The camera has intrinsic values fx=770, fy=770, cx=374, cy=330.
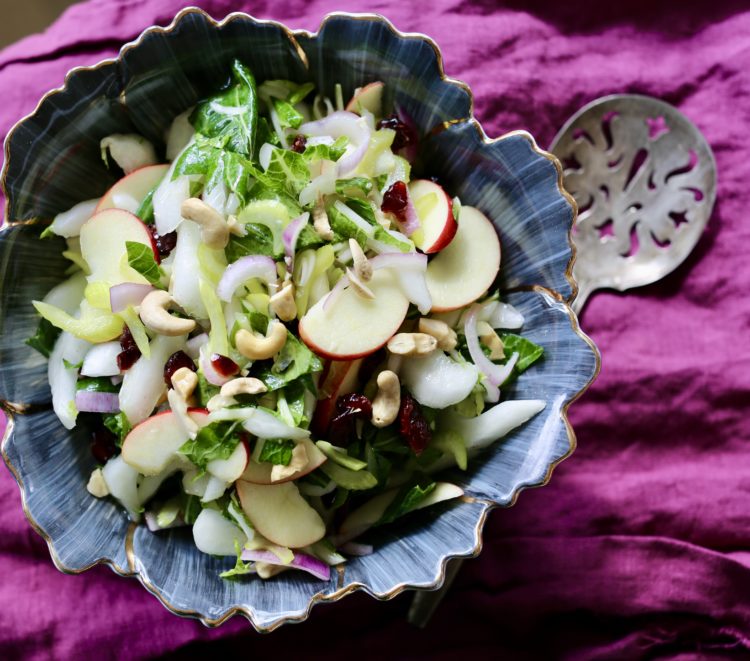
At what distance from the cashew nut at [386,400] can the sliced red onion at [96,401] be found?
0.63 m

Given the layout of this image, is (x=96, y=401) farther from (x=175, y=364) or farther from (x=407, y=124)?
(x=407, y=124)

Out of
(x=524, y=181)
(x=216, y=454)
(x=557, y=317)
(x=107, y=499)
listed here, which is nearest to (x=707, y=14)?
(x=524, y=181)

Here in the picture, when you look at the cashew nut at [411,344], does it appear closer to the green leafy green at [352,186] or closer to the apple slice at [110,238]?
the green leafy green at [352,186]

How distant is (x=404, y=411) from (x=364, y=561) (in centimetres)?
39

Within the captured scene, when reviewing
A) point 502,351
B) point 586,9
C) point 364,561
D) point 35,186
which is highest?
point 586,9

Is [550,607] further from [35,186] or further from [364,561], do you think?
[35,186]

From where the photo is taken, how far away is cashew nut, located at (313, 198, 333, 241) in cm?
176

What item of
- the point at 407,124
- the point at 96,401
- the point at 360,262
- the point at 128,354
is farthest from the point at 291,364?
the point at 407,124

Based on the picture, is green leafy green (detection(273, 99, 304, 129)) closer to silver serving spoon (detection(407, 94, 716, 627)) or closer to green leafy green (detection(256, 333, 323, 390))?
green leafy green (detection(256, 333, 323, 390))

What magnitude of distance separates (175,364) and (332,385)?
365 mm

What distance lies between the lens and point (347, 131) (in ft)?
6.20

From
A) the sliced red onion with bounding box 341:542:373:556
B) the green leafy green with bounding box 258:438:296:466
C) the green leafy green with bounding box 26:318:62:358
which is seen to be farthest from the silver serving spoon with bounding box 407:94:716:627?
the green leafy green with bounding box 26:318:62:358

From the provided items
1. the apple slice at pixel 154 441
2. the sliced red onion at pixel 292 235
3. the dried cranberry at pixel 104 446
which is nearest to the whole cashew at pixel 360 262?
the sliced red onion at pixel 292 235

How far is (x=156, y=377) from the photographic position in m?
1.77
